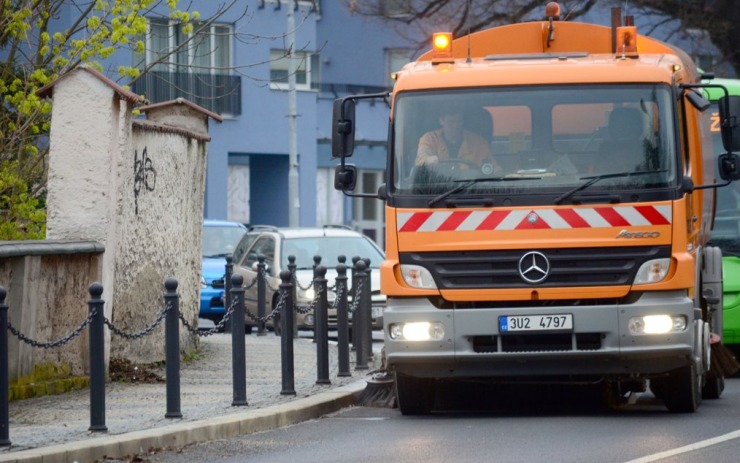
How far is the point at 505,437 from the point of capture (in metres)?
11.8

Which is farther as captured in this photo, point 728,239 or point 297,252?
point 297,252

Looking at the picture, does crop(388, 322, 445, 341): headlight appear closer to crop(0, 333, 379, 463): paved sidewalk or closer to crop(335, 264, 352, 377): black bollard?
crop(0, 333, 379, 463): paved sidewalk

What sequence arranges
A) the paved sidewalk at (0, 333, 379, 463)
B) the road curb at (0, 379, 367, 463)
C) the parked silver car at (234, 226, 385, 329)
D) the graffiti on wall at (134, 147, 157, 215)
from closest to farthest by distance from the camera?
the road curb at (0, 379, 367, 463) < the paved sidewalk at (0, 333, 379, 463) < the graffiti on wall at (134, 147, 157, 215) < the parked silver car at (234, 226, 385, 329)

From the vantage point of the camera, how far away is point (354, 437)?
40.1 feet

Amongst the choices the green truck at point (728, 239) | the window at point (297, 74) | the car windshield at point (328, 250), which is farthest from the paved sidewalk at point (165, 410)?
the window at point (297, 74)

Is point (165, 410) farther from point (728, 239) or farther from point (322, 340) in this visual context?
point (728, 239)

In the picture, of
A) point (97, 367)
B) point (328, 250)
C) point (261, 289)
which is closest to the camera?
point (97, 367)

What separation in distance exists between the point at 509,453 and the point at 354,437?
1.68m

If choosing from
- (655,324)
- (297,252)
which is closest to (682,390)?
(655,324)

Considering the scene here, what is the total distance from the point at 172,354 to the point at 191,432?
0.84m

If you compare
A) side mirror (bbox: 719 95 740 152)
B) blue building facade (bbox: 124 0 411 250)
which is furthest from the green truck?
blue building facade (bbox: 124 0 411 250)

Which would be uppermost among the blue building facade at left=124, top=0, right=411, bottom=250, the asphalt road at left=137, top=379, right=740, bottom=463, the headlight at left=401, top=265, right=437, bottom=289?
the blue building facade at left=124, top=0, right=411, bottom=250

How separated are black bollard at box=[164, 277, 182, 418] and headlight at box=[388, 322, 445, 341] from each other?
5.28ft

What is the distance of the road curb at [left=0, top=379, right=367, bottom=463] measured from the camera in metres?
10.5
